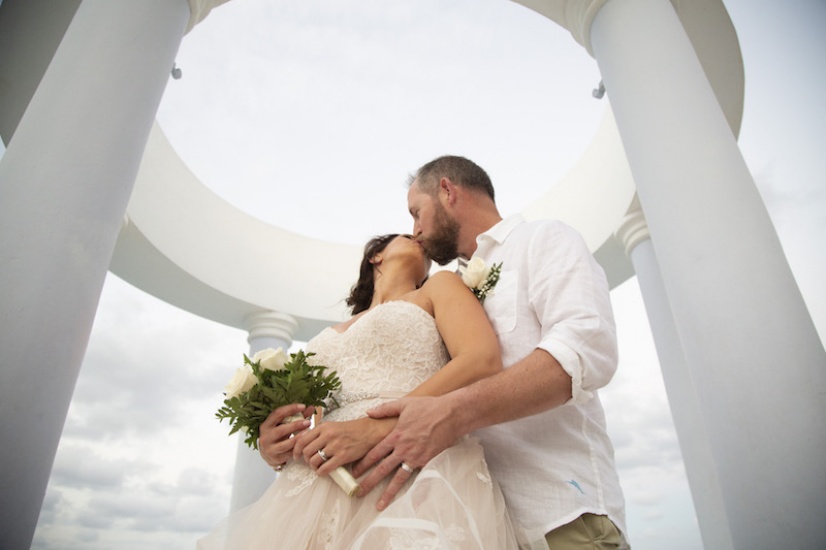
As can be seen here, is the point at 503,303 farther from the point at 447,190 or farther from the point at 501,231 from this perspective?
the point at 447,190

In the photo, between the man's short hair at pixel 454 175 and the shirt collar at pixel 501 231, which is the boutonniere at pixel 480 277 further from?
the man's short hair at pixel 454 175

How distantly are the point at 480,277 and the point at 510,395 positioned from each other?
0.92 metres

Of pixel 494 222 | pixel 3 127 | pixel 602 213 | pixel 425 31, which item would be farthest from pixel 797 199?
pixel 3 127

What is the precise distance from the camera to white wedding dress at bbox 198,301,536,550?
1632 millimetres

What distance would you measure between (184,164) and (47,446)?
Answer: 897 cm

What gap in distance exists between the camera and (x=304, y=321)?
38.5 ft

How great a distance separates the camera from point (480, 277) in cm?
274

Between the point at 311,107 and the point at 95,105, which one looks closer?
the point at 95,105

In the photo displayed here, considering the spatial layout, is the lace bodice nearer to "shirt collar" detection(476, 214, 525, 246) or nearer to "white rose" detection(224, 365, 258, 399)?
"white rose" detection(224, 365, 258, 399)

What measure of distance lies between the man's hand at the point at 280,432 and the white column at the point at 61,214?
1.60 m

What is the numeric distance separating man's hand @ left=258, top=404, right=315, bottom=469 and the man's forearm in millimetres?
803

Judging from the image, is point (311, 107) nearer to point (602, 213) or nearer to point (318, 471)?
point (602, 213)

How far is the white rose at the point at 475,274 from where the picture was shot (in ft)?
8.93

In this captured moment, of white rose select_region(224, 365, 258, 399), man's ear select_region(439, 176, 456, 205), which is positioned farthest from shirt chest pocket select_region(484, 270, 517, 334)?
white rose select_region(224, 365, 258, 399)
